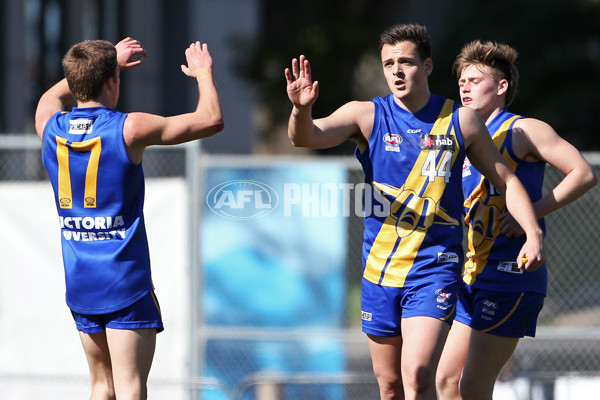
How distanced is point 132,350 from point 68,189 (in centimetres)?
84

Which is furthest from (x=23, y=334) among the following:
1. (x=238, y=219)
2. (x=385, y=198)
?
(x=385, y=198)

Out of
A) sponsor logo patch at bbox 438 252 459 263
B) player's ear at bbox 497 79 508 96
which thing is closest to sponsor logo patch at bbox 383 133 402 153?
sponsor logo patch at bbox 438 252 459 263

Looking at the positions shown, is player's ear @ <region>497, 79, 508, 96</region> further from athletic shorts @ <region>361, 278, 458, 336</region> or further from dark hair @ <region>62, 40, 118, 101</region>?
dark hair @ <region>62, 40, 118, 101</region>

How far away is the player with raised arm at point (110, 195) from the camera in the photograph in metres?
4.09

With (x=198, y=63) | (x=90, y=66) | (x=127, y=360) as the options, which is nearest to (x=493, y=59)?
(x=198, y=63)

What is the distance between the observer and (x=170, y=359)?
768 cm

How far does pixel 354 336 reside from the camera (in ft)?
25.4

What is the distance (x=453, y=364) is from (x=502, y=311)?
0.39 metres

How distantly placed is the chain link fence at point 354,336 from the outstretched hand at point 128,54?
3046 mm

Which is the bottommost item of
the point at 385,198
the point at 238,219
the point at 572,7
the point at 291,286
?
the point at 291,286

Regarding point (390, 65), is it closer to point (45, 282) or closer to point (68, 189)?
point (68, 189)

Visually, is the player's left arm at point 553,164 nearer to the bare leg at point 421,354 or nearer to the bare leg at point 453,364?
the bare leg at point 453,364

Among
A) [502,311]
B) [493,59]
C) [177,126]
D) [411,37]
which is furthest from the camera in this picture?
[493,59]

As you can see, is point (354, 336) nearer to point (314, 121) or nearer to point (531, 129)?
point (531, 129)
